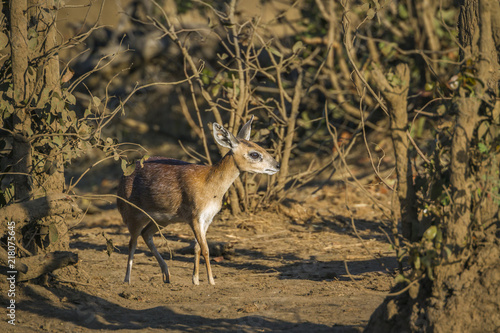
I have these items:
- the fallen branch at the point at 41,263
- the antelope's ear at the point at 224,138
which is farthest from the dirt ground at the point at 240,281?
the antelope's ear at the point at 224,138

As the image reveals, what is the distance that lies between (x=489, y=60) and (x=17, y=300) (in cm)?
414

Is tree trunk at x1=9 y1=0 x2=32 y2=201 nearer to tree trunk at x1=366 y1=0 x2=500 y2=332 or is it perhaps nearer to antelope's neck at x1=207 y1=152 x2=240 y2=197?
antelope's neck at x1=207 y1=152 x2=240 y2=197

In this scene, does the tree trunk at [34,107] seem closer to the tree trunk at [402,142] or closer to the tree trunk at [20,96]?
the tree trunk at [20,96]

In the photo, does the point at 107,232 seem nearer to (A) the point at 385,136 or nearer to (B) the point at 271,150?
(B) the point at 271,150

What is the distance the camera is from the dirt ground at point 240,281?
5.06m

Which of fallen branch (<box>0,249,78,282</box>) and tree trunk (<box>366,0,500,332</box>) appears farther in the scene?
fallen branch (<box>0,249,78,282</box>)

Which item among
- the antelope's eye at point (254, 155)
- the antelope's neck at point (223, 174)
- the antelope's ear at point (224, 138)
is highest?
the antelope's ear at point (224, 138)

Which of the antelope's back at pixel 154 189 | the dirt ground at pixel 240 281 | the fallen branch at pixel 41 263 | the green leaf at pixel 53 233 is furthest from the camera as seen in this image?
the antelope's back at pixel 154 189

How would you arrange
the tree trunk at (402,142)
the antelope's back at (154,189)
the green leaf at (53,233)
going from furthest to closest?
the antelope's back at (154,189) → the green leaf at (53,233) → the tree trunk at (402,142)

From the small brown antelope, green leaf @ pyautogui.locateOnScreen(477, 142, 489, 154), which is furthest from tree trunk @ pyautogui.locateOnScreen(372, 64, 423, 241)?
the small brown antelope

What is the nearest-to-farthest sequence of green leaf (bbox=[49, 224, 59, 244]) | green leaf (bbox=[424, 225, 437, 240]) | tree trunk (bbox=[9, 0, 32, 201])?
green leaf (bbox=[424, 225, 437, 240])
green leaf (bbox=[49, 224, 59, 244])
tree trunk (bbox=[9, 0, 32, 201])

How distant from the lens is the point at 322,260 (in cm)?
782

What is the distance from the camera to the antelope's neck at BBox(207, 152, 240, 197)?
7430 millimetres

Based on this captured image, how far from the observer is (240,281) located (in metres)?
6.96
